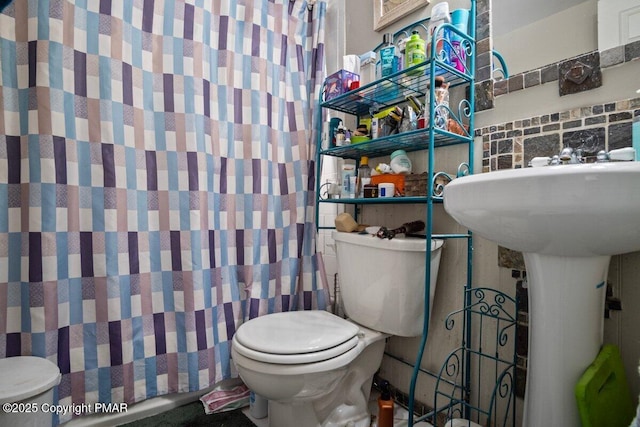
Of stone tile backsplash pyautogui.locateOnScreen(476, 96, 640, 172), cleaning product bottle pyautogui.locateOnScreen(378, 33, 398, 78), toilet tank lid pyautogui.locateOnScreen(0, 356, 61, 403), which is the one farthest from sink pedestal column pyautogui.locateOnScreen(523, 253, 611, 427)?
toilet tank lid pyautogui.locateOnScreen(0, 356, 61, 403)

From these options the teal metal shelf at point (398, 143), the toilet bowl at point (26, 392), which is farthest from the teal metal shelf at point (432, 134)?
the toilet bowl at point (26, 392)

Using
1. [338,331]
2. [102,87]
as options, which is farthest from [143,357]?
[102,87]

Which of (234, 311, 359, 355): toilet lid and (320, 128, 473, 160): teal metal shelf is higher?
(320, 128, 473, 160): teal metal shelf

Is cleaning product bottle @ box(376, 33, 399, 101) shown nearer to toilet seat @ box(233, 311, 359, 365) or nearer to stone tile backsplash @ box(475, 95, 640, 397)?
stone tile backsplash @ box(475, 95, 640, 397)

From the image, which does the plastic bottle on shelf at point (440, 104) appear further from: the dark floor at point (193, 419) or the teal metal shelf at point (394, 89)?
the dark floor at point (193, 419)

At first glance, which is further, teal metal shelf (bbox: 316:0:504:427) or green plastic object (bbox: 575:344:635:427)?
teal metal shelf (bbox: 316:0:504:427)

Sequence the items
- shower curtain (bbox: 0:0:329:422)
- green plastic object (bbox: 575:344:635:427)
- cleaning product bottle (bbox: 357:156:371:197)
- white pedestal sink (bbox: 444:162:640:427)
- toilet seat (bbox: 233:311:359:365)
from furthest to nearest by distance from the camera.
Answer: cleaning product bottle (bbox: 357:156:371:197)
shower curtain (bbox: 0:0:329:422)
toilet seat (bbox: 233:311:359:365)
green plastic object (bbox: 575:344:635:427)
white pedestal sink (bbox: 444:162:640:427)

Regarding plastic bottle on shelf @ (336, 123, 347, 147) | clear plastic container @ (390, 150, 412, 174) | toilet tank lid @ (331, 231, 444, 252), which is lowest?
toilet tank lid @ (331, 231, 444, 252)

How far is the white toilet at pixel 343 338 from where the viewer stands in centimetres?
100

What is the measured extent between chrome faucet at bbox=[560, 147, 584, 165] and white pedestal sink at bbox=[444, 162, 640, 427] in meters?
0.25

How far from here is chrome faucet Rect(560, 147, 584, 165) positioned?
83 centimetres

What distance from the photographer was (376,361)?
1.32 meters

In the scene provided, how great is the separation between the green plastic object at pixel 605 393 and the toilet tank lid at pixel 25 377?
1.32 m

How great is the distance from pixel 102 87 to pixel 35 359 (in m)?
0.93
